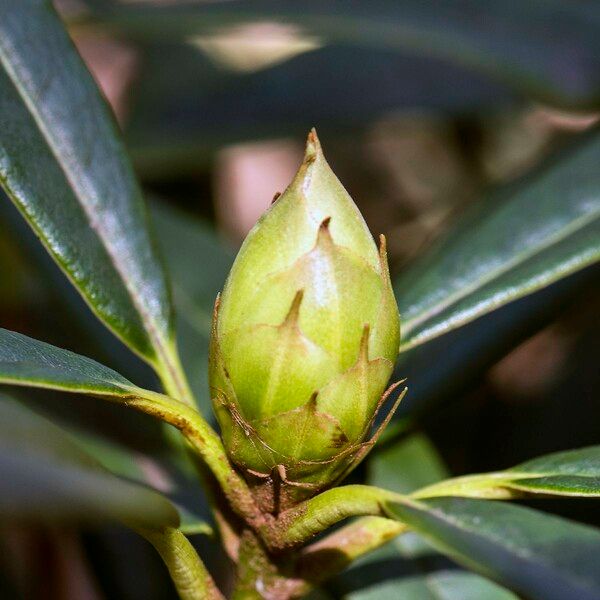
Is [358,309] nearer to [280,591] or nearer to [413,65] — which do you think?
[280,591]

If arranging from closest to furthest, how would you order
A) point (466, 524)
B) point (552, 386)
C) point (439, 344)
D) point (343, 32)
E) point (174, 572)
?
point (466, 524) → point (174, 572) → point (439, 344) → point (343, 32) → point (552, 386)

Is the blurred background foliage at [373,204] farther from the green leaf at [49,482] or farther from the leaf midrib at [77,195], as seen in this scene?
the green leaf at [49,482]

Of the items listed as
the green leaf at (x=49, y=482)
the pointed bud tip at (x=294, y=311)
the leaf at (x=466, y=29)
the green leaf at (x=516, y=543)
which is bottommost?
the green leaf at (x=516, y=543)

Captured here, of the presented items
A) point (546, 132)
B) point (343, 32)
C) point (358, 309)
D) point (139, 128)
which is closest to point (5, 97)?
point (358, 309)

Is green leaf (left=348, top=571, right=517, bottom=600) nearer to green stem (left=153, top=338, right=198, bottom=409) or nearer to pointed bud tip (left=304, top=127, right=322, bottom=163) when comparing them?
green stem (left=153, top=338, right=198, bottom=409)

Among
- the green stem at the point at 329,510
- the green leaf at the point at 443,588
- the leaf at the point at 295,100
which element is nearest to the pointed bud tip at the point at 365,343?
the green stem at the point at 329,510

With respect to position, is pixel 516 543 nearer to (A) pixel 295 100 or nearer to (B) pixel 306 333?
(B) pixel 306 333
